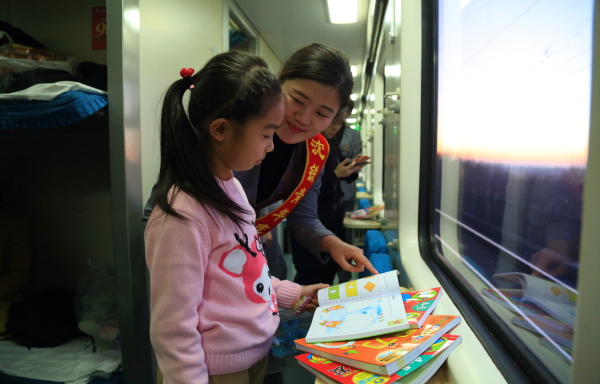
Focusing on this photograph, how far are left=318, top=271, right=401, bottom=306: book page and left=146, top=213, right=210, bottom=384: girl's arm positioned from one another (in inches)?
13.5

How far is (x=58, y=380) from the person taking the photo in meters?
1.17

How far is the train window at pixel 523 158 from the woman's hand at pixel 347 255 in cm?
29

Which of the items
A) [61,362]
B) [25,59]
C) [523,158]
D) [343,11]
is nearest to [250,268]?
[523,158]

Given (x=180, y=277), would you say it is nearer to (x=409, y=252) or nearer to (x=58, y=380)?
(x=58, y=380)

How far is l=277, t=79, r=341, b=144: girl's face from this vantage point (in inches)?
40.8

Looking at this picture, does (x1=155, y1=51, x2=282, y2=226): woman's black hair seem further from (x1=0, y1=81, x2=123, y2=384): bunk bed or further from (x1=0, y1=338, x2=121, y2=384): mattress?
(x1=0, y1=338, x2=121, y2=384): mattress

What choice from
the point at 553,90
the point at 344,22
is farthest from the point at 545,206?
the point at 344,22

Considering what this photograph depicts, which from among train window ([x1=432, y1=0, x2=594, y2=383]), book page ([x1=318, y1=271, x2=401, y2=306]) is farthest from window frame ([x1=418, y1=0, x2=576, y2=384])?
book page ([x1=318, y1=271, x2=401, y2=306])

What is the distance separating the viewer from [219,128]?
2.53 feet

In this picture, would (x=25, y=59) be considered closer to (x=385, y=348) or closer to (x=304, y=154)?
(x=304, y=154)

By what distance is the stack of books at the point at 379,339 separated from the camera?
566 millimetres

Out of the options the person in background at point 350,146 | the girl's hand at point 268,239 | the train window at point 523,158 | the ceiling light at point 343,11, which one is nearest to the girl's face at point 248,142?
the train window at point 523,158

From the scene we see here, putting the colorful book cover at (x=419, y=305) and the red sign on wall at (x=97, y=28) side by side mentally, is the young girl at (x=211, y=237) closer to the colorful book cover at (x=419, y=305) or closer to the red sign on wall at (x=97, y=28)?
the colorful book cover at (x=419, y=305)

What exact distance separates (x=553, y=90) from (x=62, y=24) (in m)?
1.87
